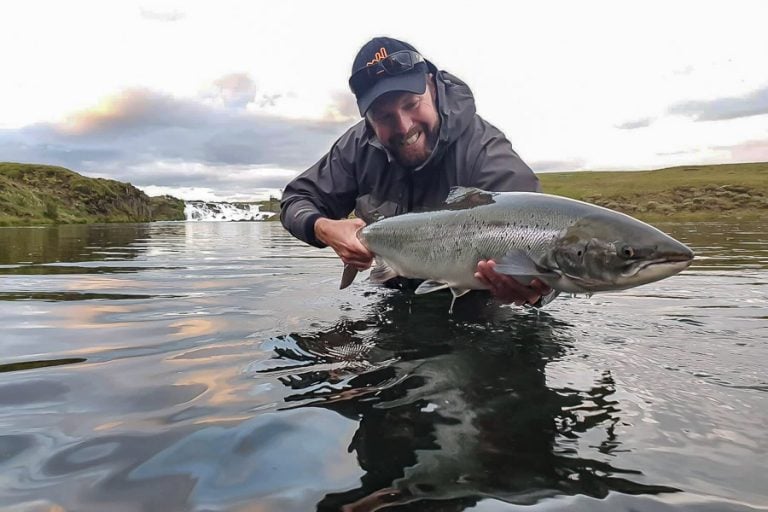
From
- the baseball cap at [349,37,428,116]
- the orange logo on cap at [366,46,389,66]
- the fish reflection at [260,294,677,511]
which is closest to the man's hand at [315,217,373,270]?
the fish reflection at [260,294,677,511]

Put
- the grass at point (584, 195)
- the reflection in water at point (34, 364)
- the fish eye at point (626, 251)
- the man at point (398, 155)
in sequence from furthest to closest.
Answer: the grass at point (584, 195), the man at point (398, 155), the reflection in water at point (34, 364), the fish eye at point (626, 251)

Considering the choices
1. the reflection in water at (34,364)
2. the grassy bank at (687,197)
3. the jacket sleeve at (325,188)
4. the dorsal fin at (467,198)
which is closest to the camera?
the reflection in water at (34,364)

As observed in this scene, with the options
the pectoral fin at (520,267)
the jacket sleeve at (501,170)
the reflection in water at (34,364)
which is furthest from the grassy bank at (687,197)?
the reflection in water at (34,364)

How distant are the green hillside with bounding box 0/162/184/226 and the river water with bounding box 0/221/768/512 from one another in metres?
65.4

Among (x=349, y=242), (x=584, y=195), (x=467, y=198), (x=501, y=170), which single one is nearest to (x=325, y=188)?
(x=349, y=242)

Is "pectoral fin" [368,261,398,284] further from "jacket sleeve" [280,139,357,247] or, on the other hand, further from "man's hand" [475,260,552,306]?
"jacket sleeve" [280,139,357,247]

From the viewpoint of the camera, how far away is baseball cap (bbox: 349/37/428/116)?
210 inches

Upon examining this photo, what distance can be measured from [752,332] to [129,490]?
518 centimetres

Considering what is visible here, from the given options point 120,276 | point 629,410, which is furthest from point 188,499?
point 120,276

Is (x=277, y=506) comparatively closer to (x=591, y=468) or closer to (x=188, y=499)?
(x=188, y=499)

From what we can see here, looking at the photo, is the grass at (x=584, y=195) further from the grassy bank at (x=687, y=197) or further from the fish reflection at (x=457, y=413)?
the fish reflection at (x=457, y=413)

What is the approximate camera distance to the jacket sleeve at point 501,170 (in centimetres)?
501

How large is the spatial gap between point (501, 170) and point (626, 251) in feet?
6.92

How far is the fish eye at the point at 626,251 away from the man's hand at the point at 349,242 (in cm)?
236
